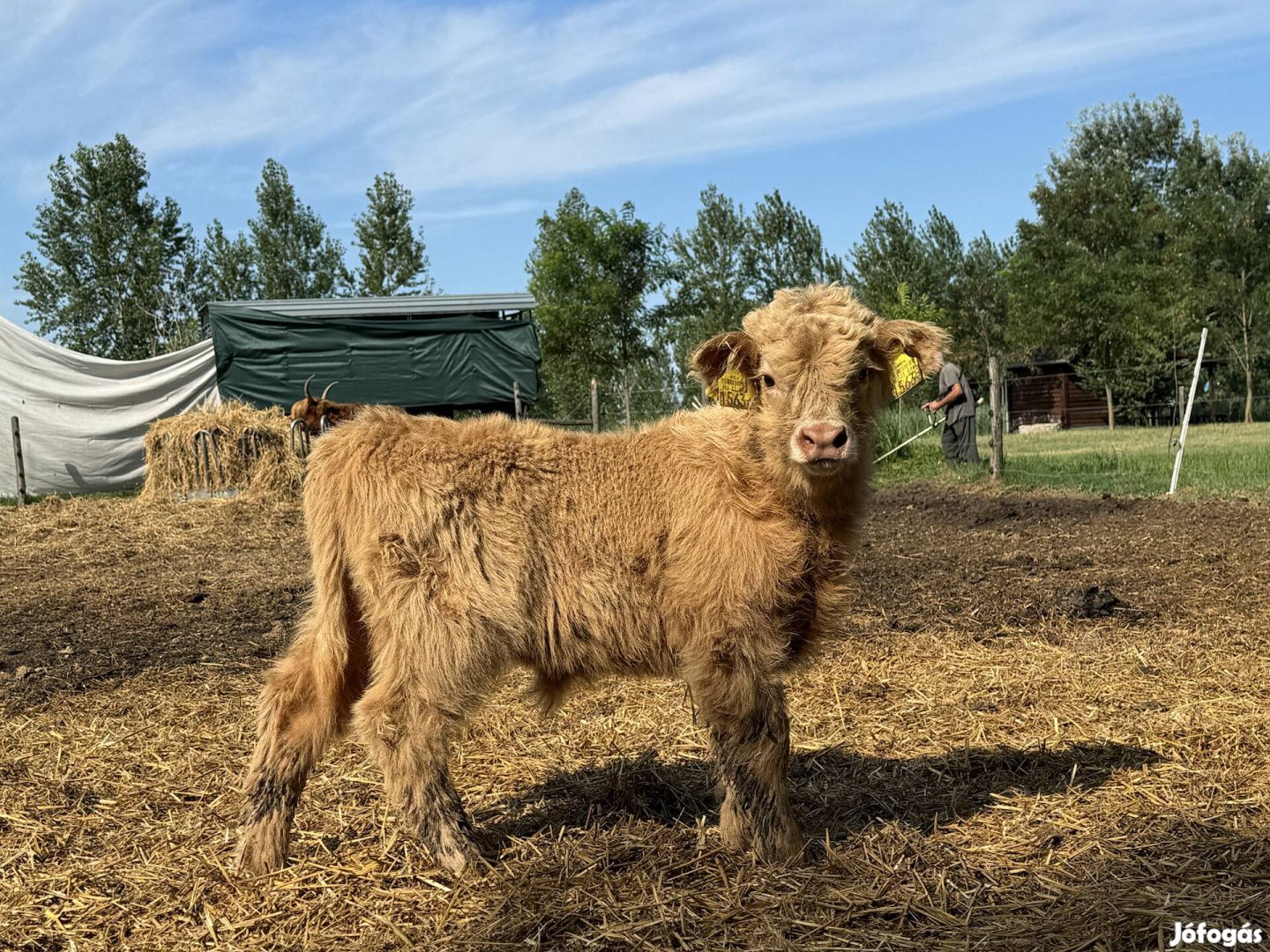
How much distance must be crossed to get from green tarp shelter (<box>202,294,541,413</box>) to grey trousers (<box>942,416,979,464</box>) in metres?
8.64

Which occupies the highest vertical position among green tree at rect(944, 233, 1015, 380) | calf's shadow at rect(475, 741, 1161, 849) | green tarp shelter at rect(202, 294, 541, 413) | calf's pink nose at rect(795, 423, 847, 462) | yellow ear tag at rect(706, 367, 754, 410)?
green tree at rect(944, 233, 1015, 380)

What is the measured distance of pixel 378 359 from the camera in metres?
20.7

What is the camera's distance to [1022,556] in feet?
31.4

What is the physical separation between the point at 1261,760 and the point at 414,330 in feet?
60.2

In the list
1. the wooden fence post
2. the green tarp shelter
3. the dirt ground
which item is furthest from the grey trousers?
the green tarp shelter

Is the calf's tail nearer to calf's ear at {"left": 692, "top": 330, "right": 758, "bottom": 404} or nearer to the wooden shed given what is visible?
calf's ear at {"left": 692, "top": 330, "right": 758, "bottom": 404}

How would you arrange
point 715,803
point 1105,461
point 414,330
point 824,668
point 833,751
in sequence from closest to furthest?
1. point 715,803
2. point 833,751
3. point 824,668
4. point 1105,461
5. point 414,330

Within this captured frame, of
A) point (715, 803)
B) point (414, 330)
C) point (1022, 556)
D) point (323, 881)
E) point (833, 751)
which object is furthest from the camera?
point (414, 330)

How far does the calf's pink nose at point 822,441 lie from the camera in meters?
3.75

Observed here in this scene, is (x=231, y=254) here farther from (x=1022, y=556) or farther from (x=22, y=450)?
(x=1022, y=556)

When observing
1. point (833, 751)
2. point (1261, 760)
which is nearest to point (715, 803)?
point (833, 751)

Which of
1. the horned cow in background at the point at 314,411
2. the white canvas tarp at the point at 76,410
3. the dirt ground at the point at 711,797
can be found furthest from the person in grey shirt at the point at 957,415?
the white canvas tarp at the point at 76,410

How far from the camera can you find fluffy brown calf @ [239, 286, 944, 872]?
3748 millimetres

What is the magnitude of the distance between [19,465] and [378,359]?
667 centimetres
